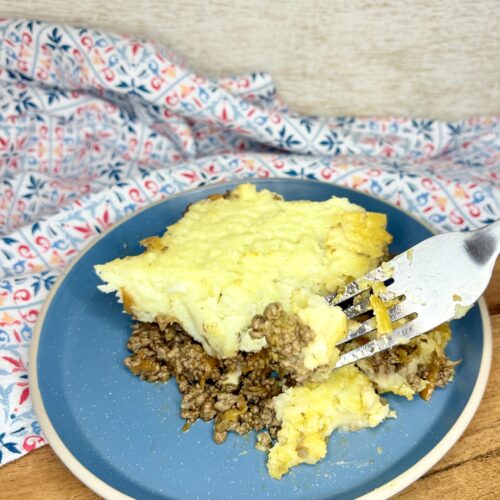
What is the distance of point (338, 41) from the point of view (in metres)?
2.84

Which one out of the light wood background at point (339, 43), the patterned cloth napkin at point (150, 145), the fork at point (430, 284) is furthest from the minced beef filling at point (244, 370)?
the light wood background at point (339, 43)

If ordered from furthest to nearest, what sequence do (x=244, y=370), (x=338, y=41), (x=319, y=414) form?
1. (x=338, y=41)
2. (x=244, y=370)
3. (x=319, y=414)

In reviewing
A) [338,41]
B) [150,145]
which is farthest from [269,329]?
[338,41]

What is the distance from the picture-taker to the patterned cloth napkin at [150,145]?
257cm

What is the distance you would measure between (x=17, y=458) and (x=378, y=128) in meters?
2.14

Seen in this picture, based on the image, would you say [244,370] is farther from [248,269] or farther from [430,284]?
[430,284]

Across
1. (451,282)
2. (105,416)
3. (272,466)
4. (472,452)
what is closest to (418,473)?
(472,452)

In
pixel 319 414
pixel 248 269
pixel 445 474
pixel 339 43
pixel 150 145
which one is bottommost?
pixel 445 474

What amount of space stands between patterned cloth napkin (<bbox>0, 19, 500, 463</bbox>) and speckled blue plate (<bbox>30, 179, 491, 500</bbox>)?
0.54m

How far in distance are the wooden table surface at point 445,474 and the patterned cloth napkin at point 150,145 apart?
83 centimetres

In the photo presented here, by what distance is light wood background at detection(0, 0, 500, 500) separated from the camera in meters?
2.72

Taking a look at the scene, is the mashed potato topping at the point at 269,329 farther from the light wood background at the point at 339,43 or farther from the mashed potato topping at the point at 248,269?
the light wood background at the point at 339,43

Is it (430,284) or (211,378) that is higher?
(430,284)

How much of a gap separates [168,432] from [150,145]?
1580 millimetres
